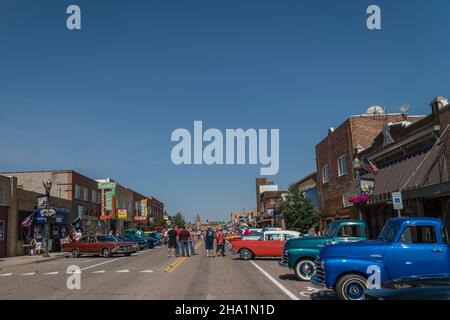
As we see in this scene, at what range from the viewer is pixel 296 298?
1079cm

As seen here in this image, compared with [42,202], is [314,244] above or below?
below

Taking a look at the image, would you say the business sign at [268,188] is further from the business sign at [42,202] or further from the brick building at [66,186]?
the business sign at [42,202]

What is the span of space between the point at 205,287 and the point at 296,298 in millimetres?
3136

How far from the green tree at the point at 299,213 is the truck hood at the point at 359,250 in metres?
29.5

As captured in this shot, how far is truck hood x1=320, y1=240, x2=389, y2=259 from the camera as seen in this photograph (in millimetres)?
10258

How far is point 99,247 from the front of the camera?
99.1 feet

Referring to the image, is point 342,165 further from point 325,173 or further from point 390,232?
point 390,232

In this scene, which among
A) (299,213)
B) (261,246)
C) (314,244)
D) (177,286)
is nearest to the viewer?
(177,286)

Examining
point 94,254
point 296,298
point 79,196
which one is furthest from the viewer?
point 79,196

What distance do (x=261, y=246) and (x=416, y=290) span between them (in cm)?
1836

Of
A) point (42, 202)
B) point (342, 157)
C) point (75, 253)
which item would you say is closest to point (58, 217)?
point (42, 202)

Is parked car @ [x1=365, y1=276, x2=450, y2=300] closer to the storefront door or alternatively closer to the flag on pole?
the storefront door
